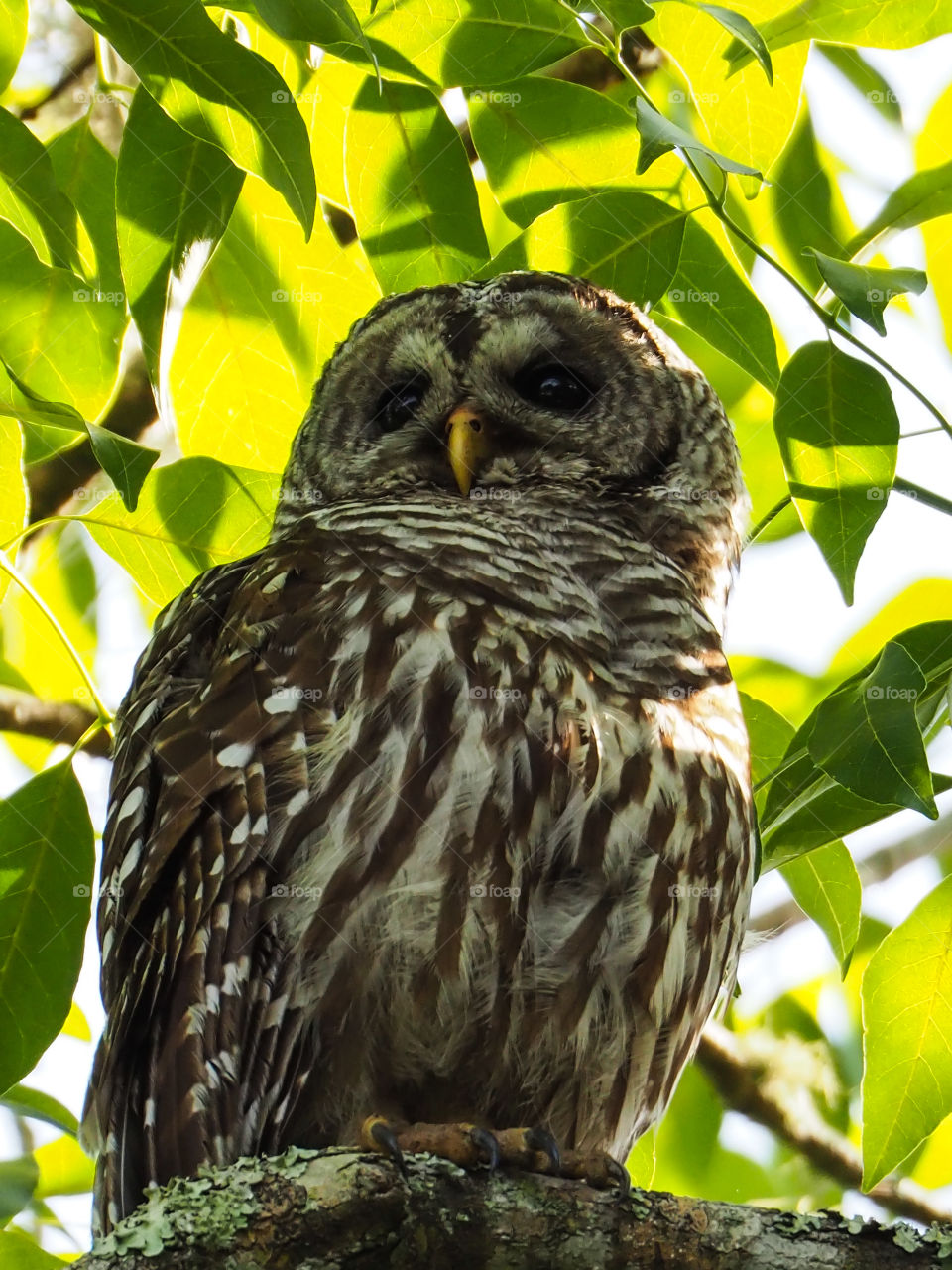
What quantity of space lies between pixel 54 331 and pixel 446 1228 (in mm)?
1602

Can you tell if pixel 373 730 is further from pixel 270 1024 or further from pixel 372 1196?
pixel 372 1196

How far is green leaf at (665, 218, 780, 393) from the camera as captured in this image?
2838 millimetres

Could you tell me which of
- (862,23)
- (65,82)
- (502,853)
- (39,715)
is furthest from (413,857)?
(65,82)

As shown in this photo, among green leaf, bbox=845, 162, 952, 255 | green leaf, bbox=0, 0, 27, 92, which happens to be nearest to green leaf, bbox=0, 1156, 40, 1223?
green leaf, bbox=0, 0, 27, 92

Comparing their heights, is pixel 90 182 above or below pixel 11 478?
above

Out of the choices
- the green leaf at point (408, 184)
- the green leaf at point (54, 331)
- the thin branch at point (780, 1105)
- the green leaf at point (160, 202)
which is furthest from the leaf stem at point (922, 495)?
the thin branch at point (780, 1105)

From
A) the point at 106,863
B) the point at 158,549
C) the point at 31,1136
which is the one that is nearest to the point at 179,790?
the point at 106,863

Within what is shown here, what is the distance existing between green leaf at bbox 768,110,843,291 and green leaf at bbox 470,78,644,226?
15.7 inches

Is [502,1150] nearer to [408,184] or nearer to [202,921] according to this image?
[202,921]

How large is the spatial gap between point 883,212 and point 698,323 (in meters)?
0.38

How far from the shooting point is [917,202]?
2.81m

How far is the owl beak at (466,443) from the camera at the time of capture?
3441mm

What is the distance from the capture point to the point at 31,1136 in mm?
3941

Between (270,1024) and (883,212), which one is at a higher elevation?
(883,212)
